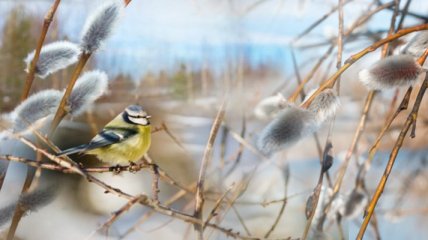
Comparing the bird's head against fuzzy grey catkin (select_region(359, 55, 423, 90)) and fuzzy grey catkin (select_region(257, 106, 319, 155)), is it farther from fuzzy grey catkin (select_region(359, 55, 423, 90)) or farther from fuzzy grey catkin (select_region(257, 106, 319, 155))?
fuzzy grey catkin (select_region(359, 55, 423, 90))

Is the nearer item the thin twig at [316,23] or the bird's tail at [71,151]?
the bird's tail at [71,151]

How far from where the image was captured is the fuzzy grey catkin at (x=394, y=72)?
553 millimetres

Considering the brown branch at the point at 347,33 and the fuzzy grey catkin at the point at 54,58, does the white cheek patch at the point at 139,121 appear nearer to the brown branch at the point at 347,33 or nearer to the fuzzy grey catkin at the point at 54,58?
the fuzzy grey catkin at the point at 54,58

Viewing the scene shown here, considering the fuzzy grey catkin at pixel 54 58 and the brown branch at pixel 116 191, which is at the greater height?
the fuzzy grey catkin at pixel 54 58

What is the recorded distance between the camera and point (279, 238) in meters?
0.68

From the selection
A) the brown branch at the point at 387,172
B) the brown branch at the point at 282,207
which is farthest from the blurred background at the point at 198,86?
the brown branch at the point at 387,172

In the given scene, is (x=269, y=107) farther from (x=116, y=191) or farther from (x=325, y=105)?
(x=116, y=191)

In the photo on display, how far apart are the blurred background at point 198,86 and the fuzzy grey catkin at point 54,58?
52 millimetres

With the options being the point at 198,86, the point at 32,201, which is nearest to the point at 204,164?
the point at 198,86

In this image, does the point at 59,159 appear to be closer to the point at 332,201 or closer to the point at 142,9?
the point at 142,9

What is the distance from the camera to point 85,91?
0.55 metres

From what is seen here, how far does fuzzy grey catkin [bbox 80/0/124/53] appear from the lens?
0.53m

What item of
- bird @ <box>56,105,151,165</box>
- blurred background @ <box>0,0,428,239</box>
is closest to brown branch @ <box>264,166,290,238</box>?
blurred background @ <box>0,0,428,239</box>

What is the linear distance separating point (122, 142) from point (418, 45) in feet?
1.24
